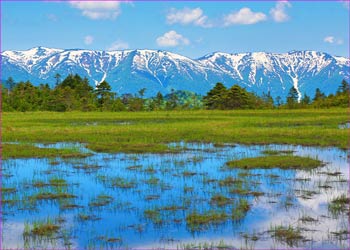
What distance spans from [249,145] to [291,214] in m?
13.3

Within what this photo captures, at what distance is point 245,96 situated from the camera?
232 ft

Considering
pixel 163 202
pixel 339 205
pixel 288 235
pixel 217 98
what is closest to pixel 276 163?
pixel 339 205

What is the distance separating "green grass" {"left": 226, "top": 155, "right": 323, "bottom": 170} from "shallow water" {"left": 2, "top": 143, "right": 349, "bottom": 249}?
23.0 inches

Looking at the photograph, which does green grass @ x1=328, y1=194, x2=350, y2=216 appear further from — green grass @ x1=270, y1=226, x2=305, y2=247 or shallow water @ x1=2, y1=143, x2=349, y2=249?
green grass @ x1=270, y1=226, x2=305, y2=247

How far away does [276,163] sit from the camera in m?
17.3

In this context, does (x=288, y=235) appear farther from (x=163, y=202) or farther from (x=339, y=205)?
(x=163, y=202)

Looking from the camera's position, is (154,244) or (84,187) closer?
(154,244)

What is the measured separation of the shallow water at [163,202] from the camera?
29.3ft

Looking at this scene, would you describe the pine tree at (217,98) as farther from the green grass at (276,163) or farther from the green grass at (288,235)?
the green grass at (288,235)

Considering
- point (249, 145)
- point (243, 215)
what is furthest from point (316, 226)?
point (249, 145)

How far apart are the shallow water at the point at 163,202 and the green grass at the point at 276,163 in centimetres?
58

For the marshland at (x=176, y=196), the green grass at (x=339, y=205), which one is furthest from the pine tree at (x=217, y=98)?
the green grass at (x=339, y=205)

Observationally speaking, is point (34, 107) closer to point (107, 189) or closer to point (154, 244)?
point (107, 189)

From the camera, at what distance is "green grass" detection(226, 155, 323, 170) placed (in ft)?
55.4
